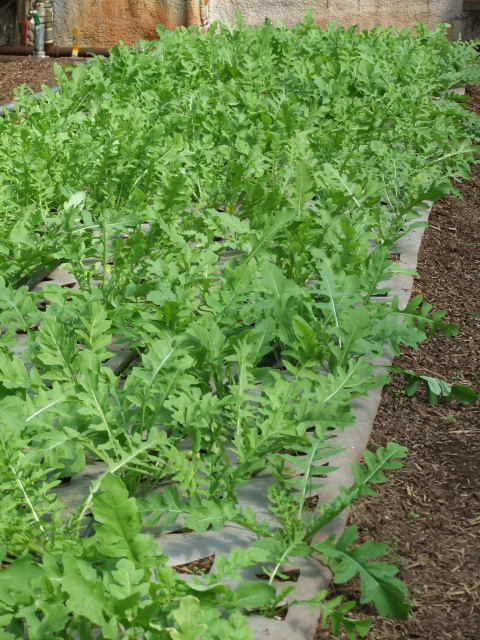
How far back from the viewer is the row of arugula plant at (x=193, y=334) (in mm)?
2074

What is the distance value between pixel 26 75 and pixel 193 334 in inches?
293

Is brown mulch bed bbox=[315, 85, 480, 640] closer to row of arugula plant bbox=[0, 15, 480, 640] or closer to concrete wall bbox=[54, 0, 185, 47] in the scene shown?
row of arugula plant bbox=[0, 15, 480, 640]

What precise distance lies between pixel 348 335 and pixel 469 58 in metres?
5.63

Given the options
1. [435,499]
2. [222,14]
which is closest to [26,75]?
[222,14]

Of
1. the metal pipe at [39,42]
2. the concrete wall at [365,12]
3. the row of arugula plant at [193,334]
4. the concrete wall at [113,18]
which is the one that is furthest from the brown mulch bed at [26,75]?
the concrete wall at [365,12]

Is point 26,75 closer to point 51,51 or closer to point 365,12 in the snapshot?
point 51,51

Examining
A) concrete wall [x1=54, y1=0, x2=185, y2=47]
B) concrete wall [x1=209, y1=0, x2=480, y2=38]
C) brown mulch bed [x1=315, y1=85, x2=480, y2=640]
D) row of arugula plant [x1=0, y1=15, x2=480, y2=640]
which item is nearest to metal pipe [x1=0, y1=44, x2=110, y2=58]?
concrete wall [x1=54, y1=0, x2=185, y2=47]

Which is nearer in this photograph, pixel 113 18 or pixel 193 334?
pixel 193 334

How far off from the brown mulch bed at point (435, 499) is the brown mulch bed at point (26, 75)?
586 cm

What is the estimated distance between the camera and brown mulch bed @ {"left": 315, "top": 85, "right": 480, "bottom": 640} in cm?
225

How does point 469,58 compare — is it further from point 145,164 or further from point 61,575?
point 61,575

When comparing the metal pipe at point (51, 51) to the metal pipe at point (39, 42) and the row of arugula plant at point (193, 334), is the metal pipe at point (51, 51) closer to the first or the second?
the metal pipe at point (39, 42)

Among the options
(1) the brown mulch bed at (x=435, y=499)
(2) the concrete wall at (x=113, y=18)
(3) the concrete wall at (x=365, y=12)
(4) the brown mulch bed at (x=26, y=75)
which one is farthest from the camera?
(2) the concrete wall at (x=113, y=18)

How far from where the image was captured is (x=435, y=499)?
272cm
